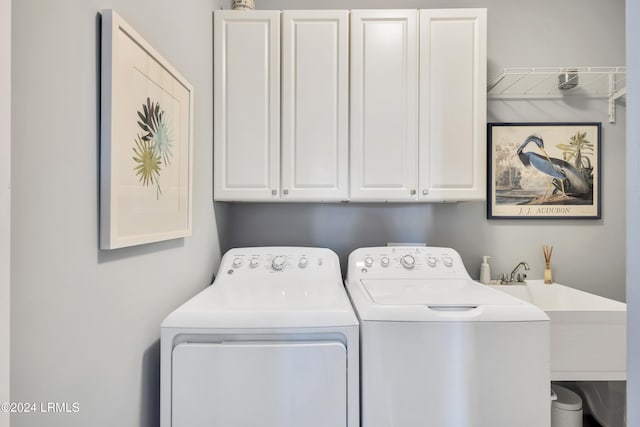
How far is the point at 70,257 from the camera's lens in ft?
2.54

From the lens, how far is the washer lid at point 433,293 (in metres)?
1.20

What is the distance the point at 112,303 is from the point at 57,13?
71 centimetres

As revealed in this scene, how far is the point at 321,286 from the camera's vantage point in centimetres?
153

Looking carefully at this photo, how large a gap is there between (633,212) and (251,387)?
3.42 ft

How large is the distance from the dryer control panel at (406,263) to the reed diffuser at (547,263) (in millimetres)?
665

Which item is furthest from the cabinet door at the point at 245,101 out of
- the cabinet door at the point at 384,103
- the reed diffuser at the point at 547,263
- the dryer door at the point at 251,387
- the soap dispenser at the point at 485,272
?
the reed diffuser at the point at 547,263

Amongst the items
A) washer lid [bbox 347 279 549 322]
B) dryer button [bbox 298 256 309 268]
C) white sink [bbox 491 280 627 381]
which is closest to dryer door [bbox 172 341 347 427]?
washer lid [bbox 347 279 549 322]

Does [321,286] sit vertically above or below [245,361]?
above

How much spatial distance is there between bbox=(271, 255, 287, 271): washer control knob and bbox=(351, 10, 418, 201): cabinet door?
0.52 meters

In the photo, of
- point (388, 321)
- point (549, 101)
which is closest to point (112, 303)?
point (388, 321)

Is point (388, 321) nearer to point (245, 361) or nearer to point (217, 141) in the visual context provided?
point (245, 361)

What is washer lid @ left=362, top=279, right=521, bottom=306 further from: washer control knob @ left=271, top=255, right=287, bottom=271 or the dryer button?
washer control knob @ left=271, top=255, right=287, bottom=271

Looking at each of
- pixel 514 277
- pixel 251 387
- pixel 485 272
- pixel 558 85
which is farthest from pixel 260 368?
pixel 558 85

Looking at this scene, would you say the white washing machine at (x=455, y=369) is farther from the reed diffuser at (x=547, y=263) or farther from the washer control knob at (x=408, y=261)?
the reed diffuser at (x=547, y=263)
